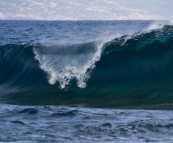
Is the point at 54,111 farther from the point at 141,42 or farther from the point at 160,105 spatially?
the point at 141,42

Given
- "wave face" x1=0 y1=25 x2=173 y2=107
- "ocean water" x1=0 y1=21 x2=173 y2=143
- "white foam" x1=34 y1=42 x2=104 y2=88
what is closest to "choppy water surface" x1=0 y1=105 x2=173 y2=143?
"ocean water" x1=0 y1=21 x2=173 y2=143

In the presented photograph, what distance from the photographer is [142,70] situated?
15734 mm

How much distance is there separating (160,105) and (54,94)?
391 cm

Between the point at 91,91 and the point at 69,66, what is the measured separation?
2.45 meters

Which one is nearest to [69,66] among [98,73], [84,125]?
[98,73]

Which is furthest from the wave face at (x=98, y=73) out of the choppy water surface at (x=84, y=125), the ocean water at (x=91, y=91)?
the choppy water surface at (x=84, y=125)

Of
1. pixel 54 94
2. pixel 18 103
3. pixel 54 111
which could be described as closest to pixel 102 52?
pixel 54 94

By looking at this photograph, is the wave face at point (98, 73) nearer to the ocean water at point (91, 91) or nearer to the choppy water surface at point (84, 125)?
the ocean water at point (91, 91)

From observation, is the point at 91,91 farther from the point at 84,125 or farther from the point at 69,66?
the point at 84,125

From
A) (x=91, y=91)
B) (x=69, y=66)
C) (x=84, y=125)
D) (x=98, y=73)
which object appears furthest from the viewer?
(x=69, y=66)

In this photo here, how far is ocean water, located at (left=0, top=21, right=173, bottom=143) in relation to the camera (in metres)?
8.46

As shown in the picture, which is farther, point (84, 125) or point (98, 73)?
point (98, 73)

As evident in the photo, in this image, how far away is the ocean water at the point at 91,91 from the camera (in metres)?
8.46

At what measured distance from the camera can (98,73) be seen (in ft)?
52.1
